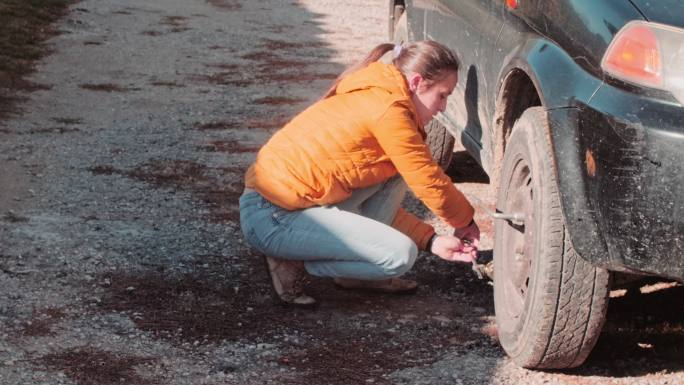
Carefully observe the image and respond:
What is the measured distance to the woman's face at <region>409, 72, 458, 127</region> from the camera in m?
4.48

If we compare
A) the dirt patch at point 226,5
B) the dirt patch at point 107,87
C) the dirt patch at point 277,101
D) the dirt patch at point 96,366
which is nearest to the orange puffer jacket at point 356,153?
the dirt patch at point 96,366

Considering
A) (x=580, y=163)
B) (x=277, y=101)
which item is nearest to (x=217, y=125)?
(x=277, y=101)

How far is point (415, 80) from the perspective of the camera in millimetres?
4469

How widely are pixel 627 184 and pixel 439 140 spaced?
9.65ft

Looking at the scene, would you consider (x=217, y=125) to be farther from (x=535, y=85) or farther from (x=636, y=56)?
(x=636, y=56)

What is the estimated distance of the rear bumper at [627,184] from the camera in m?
3.35

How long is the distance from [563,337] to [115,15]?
10.5 m

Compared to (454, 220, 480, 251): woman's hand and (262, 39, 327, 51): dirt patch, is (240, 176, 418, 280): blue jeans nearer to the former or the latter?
(454, 220, 480, 251): woman's hand

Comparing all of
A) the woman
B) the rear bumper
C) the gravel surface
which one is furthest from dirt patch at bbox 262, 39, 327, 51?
the rear bumper

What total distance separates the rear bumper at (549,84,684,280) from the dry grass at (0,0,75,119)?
548cm

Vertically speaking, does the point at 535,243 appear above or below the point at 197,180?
above

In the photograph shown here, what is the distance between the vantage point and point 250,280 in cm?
502

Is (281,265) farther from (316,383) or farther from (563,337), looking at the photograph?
(563,337)

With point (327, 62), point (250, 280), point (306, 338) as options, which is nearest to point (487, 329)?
point (306, 338)
